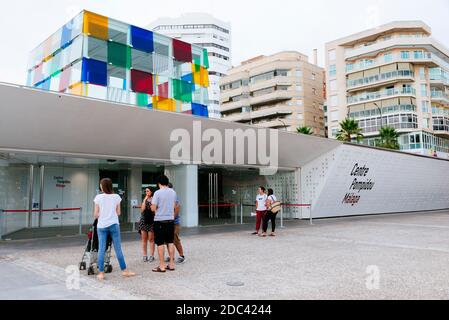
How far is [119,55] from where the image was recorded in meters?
20.1

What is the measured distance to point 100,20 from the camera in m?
19.4

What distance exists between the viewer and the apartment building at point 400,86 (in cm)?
5103

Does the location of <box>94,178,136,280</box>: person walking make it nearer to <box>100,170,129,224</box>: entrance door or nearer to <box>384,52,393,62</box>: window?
<box>100,170,129,224</box>: entrance door

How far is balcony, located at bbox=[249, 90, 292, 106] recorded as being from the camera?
205 ft

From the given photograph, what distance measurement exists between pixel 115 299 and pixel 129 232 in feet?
31.4

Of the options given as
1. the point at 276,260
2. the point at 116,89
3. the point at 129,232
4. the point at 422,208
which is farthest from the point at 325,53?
Result: the point at 276,260

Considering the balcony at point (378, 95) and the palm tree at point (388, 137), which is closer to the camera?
the palm tree at point (388, 137)

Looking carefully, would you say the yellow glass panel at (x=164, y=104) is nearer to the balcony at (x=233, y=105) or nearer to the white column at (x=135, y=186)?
the white column at (x=135, y=186)

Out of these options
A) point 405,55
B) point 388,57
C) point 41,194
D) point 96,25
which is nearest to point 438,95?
point 405,55

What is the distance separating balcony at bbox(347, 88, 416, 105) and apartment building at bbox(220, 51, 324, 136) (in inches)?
353

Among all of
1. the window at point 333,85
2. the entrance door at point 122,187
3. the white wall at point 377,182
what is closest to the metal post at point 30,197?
the entrance door at point 122,187

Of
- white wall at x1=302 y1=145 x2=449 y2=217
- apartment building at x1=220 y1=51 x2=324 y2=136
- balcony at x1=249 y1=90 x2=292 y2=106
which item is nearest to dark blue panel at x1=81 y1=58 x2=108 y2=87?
white wall at x1=302 y1=145 x2=449 y2=217

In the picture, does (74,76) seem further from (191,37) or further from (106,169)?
(191,37)

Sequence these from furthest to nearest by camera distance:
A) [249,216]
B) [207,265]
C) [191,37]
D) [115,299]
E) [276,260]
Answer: [191,37], [249,216], [276,260], [207,265], [115,299]
